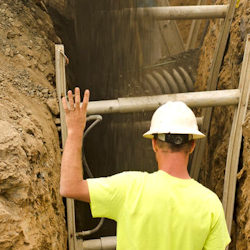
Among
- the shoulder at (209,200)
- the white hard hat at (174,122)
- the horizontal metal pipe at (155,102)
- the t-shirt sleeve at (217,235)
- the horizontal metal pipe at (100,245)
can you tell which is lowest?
the horizontal metal pipe at (100,245)

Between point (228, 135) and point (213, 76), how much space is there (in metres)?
0.70

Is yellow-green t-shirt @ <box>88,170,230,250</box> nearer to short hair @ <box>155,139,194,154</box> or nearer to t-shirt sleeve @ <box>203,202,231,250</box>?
t-shirt sleeve @ <box>203,202,231,250</box>

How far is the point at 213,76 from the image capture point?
A: 4.11 meters

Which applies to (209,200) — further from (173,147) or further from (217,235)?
(173,147)

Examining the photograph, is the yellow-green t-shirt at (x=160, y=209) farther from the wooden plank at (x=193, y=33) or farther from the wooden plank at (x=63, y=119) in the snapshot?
the wooden plank at (x=193, y=33)

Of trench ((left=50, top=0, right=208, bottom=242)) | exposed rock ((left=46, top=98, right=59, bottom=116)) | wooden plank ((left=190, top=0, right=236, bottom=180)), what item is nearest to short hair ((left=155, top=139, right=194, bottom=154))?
exposed rock ((left=46, top=98, right=59, bottom=116))

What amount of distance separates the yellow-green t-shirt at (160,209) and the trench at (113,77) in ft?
6.79

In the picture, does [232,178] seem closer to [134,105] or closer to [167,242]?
[134,105]

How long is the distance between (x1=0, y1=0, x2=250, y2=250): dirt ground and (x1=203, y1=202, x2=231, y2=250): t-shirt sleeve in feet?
2.96

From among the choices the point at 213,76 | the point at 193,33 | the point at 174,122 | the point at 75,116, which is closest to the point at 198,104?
the point at 213,76

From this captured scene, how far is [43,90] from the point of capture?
10.7 ft

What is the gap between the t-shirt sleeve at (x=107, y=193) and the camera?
5.65ft

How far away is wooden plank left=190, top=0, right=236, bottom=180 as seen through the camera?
3.99 metres

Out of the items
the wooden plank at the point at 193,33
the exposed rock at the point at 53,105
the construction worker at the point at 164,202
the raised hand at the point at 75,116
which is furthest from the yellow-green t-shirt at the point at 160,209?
the wooden plank at the point at 193,33
